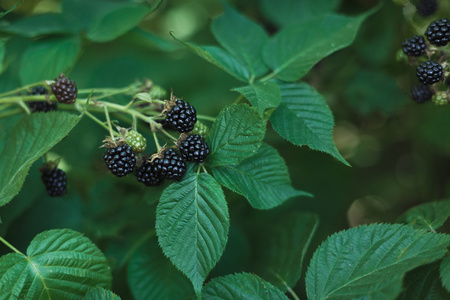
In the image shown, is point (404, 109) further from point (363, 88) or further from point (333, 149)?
point (333, 149)

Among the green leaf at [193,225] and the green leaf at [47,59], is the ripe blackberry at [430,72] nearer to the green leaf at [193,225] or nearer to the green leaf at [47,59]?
the green leaf at [193,225]

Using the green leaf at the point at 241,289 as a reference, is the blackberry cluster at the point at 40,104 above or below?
above

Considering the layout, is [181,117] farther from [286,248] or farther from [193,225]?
[286,248]

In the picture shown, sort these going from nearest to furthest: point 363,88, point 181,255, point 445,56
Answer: point 181,255 < point 445,56 < point 363,88

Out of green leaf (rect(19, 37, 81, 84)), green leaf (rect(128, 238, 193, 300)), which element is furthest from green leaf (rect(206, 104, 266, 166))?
green leaf (rect(19, 37, 81, 84))

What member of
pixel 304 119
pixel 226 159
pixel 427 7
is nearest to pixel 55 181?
pixel 226 159

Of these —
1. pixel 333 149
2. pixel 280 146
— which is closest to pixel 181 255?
pixel 333 149

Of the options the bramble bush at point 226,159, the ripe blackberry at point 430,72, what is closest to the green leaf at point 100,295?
the bramble bush at point 226,159
